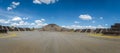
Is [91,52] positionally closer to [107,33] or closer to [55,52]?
[55,52]

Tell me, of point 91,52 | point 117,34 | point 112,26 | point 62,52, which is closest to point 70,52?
point 62,52

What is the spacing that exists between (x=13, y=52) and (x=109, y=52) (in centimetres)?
587

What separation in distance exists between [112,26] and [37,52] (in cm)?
5036

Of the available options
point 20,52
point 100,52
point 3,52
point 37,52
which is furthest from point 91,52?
point 3,52

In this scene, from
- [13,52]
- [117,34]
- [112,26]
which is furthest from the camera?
[112,26]

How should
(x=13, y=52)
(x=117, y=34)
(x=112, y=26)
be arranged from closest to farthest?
(x=13, y=52)
(x=117, y=34)
(x=112, y=26)

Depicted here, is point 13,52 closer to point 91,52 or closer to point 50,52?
point 50,52

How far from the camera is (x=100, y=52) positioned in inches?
497

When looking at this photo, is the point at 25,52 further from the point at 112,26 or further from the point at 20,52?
the point at 112,26

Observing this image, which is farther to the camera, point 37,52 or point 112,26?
point 112,26

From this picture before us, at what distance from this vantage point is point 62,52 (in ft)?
41.0

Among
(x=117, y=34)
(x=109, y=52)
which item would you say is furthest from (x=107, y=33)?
(x=109, y=52)

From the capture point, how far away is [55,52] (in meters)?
12.3

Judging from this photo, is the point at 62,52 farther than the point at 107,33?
No
